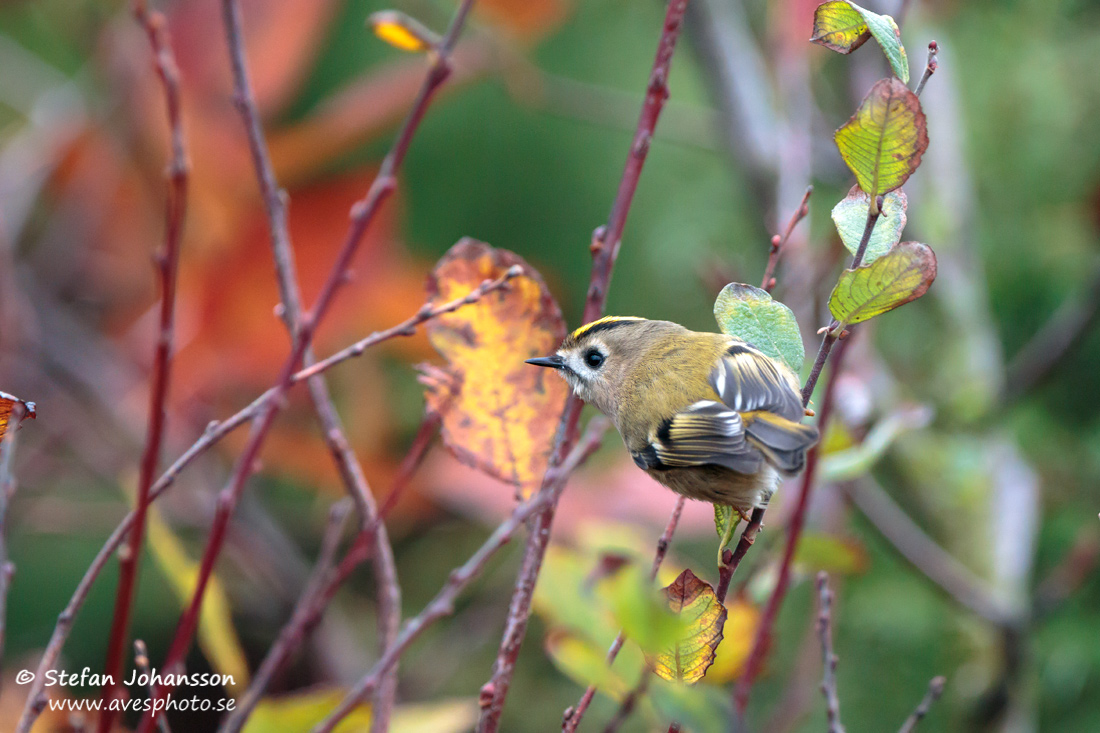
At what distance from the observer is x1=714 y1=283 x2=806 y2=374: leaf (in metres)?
0.46

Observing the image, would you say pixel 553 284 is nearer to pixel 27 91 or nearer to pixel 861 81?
pixel 861 81

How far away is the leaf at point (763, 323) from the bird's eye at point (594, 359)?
44cm

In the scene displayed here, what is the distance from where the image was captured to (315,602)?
1.55 ft

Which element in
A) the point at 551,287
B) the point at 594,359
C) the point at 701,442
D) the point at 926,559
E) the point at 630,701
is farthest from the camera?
the point at 551,287

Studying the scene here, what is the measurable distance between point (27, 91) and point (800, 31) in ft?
4.79

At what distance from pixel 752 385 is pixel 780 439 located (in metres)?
0.10

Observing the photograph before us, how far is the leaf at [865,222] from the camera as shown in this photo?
41 cm

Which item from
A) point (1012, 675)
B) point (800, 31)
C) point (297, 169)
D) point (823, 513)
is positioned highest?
point (800, 31)

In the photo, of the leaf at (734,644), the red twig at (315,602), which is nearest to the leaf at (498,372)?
the red twig at (315,602)

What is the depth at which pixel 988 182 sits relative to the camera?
5.76 ft

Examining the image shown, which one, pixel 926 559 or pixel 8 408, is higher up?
pixel 926 559

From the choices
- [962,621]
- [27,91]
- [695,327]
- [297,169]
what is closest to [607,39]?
[695,327]

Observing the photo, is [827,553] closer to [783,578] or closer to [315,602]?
[783,578]

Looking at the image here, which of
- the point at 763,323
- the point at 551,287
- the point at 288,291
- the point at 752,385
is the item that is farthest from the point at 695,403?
the point at 551,287
